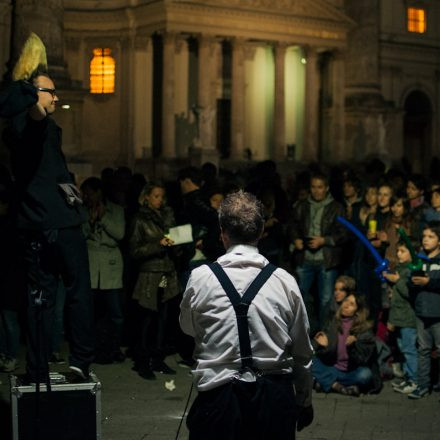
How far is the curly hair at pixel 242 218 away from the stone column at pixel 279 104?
3772 cm

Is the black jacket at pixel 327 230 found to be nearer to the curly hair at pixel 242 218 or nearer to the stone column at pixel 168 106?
the curly hair at pixel 242 218

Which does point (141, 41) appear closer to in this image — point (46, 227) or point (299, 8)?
point (299, 8)

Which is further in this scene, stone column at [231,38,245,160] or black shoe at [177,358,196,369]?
stone column at [231,38,245,160]

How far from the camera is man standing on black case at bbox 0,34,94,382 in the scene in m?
6.73

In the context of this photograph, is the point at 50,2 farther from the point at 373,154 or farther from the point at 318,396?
the point at 373,154

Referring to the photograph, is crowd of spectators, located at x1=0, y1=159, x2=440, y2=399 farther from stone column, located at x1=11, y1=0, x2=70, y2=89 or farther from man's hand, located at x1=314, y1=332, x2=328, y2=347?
stone column, located at x1=11, y1=0, x2=70, y2=89

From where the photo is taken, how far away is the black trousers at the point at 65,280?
680cm

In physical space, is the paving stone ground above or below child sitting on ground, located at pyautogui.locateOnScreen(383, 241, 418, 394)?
below

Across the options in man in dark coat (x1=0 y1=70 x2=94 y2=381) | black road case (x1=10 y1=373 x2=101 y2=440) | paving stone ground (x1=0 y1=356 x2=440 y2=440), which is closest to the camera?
black road case (x1=10 y1=373 x2=101 y2=440)

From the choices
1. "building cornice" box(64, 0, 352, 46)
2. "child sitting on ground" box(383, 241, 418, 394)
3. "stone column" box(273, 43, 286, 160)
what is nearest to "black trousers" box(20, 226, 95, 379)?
"child sitting on ground" box(383, 241, 418, 394)


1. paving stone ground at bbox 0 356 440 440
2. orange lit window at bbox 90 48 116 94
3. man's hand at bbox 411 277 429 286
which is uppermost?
orange lit window at bbox 90 48 116 94

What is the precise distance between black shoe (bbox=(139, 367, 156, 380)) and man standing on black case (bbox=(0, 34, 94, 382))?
414 cm

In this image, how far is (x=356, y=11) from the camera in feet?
144

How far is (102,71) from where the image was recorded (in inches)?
1678
